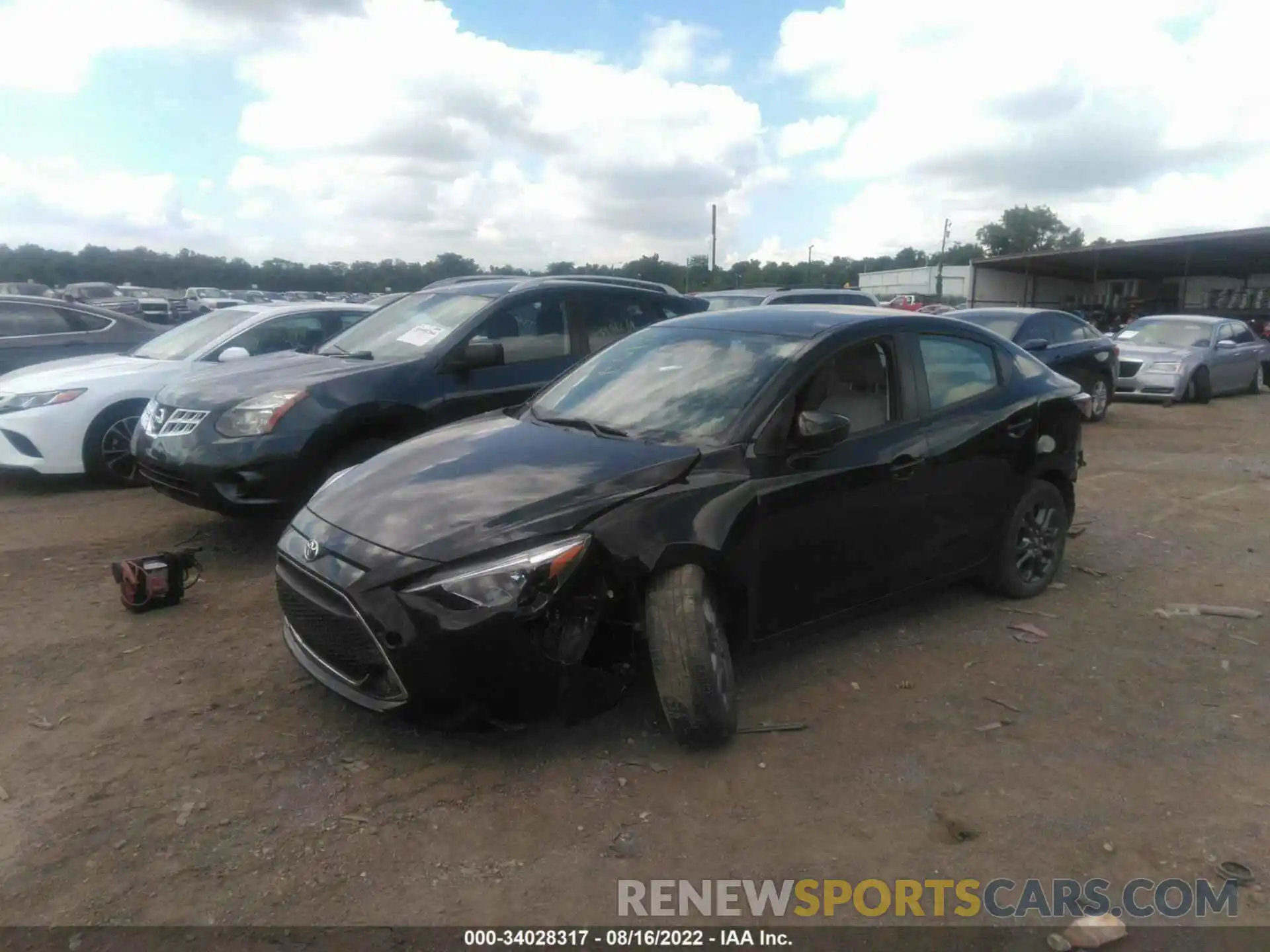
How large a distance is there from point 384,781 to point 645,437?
166cm

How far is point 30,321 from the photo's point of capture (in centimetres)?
902

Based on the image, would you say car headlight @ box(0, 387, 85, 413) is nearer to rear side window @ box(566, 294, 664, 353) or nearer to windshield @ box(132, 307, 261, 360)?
windshield @ box(132, 307, 261, 360)

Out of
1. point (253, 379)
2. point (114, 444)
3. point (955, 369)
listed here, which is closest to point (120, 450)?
point (114, 444)

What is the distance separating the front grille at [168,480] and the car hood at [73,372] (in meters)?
2.26

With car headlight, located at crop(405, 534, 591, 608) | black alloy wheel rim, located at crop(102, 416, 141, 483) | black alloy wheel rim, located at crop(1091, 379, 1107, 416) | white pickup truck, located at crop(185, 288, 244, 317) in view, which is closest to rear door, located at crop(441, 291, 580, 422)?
car headlight, located at crop(405, 534, 591, 608)

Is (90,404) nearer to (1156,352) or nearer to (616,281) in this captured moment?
(616,281)

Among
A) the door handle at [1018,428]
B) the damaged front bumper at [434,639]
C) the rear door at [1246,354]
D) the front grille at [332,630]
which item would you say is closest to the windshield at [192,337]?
the front grille at [332,630]

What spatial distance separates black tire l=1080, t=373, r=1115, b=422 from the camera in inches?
464

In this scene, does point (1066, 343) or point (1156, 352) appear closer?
point (1066, 343)

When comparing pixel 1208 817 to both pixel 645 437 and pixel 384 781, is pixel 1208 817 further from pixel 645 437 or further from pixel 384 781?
pixel 384 781

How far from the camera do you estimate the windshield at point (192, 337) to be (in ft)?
26.7

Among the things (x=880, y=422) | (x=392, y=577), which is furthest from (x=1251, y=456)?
(x=392, y=577)

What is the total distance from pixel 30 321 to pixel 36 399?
2.58 m

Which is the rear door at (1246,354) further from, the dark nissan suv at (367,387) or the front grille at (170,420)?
the front grille at (170,420)
